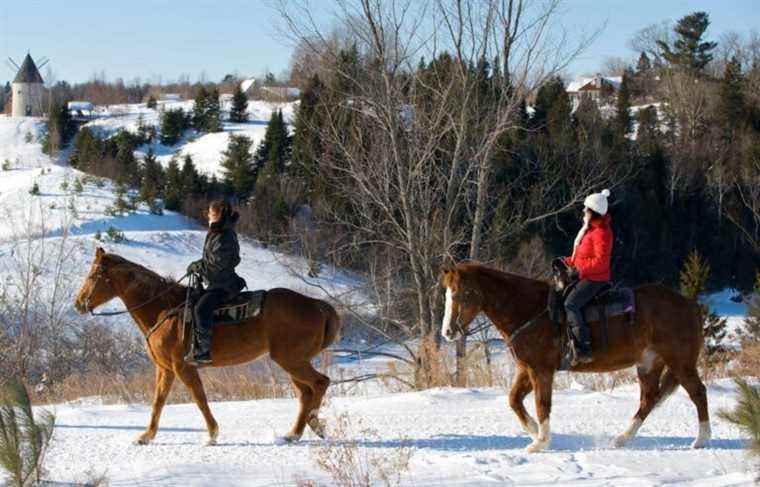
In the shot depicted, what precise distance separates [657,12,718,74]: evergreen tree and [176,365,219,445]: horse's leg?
69852mm

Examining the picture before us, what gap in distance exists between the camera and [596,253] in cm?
805

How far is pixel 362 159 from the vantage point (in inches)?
781

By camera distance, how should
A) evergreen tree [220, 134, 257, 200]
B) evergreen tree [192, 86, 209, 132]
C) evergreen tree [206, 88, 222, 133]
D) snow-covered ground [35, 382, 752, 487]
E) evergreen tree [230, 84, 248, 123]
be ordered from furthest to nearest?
evergreen tree [230, 84, 248, 123] → evergreen tree [192, 86, 209, 132] → evergreen tree [206, 88, 222, 133] → evergreen tree [220, 134, 257, 200] → snow-covered ground [35, 382, 752, 487]

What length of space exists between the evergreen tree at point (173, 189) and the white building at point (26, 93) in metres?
38.6


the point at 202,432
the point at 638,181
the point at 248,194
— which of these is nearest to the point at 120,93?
the point at 248,194

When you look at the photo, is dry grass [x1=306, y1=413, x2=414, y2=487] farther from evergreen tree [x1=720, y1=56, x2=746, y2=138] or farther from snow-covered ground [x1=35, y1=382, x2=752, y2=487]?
evergreen tree [x1=720, y1=56, x2=746, y2=138]

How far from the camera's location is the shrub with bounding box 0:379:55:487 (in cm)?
523

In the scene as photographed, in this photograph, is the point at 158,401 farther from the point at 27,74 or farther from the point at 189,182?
the point at 27,74

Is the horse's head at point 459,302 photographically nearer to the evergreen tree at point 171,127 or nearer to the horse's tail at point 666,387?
the horse's tail at point 666,387

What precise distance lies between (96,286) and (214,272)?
1304 mm


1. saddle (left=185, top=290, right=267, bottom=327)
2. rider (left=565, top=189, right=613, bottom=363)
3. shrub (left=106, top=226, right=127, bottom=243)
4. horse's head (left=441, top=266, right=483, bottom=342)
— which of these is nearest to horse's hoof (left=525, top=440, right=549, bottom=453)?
rider (left=565, top=189, right=613, bottom=363)

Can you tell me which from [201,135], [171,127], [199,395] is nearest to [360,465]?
[199,395]

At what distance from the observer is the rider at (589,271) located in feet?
26.3

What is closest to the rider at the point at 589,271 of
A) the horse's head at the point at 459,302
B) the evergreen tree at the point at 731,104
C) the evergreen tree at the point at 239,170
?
the horse's head at the point at 459,302
